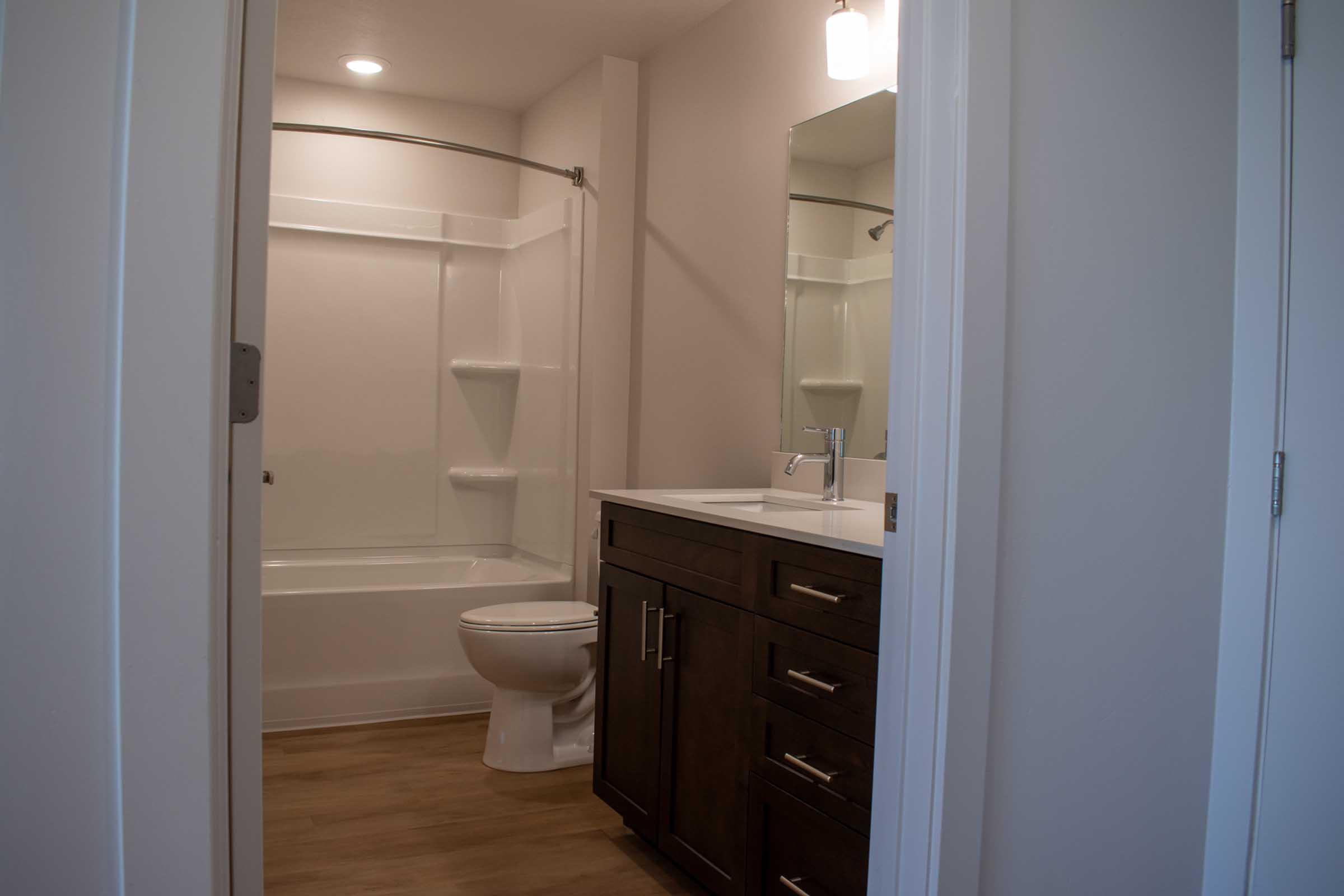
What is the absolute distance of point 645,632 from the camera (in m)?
2.28

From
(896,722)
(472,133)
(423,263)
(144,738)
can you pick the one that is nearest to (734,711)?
(896,722)

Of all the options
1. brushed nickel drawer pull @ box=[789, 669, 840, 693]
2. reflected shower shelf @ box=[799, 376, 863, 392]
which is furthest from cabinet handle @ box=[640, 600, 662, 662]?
reflected shower shelf @ box=[799, 376, 863, 392]

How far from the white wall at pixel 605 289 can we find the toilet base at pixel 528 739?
0.65 m

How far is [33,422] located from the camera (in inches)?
33.5

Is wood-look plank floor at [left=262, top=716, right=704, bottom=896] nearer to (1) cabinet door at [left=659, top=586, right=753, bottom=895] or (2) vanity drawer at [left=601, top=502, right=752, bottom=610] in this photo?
(1) cabinet door at [left=659, top=586, right=753, bottom=895]

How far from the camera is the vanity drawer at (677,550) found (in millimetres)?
1975

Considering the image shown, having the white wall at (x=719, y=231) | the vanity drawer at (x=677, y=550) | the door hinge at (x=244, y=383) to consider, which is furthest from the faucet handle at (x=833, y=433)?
the door hinge at (x=244, y=383)

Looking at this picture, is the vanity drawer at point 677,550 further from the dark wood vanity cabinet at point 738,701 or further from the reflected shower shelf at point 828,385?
the reflected shower shelf at point 828,385

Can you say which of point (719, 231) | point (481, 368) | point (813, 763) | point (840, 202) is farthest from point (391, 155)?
point (813, 763)

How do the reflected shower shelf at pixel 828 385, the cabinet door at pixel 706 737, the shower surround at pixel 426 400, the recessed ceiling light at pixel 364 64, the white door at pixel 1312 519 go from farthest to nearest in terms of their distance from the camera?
the shower surround at pixel 426 400 < the recessed ceiling light at pixel 364 64 < the reflected shower shelf at pixel 828 385 < the cabinet door at pixel 706 737 < the white door at pixel 1312 519

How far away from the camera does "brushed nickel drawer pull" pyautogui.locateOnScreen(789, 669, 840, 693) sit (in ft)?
5.39

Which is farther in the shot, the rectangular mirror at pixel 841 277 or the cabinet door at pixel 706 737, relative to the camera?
the rectangular mirror at pixel 841 277

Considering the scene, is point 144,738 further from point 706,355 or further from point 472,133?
point 472,133

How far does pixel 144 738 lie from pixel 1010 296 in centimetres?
116
